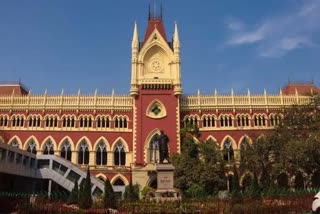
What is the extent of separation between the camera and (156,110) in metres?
54.1

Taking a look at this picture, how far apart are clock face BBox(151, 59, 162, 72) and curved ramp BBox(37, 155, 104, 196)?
17.9 metres

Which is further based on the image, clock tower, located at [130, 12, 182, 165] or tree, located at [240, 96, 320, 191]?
clock tower, located at [130, 12, 182, 165]

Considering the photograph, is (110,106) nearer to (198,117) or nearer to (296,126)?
(198,117)

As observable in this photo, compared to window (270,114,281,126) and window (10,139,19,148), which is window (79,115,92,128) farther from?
window (270,114,281,126)

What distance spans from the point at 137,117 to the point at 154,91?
4139 mm

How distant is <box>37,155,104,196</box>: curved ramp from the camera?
44625 mm

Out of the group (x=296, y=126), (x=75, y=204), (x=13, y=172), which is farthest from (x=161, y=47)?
(x=75, y=204)

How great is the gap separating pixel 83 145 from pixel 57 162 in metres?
8.54

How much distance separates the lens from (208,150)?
4666 centimetres

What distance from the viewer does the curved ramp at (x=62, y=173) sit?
44625 mm

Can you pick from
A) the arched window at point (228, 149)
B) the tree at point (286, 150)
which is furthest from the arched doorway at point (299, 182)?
the arched window at point (228, 149)

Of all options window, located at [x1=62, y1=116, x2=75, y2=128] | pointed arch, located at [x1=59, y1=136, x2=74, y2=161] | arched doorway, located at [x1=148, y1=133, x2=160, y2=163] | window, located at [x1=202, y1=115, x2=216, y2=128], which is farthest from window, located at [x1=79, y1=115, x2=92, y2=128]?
window, located at [x1=202, y1=115, x2=216, y2=128]

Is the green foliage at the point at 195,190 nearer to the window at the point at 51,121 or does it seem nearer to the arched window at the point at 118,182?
the arched window at the point at 118,182

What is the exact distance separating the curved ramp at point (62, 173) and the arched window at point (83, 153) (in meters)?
7.75
